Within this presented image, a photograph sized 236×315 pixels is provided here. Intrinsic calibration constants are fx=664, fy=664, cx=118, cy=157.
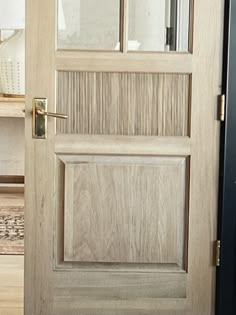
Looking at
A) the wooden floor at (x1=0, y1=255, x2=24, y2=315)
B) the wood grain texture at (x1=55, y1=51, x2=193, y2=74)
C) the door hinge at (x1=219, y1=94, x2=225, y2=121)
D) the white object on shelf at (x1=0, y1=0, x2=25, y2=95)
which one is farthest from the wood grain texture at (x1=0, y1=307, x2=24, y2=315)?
the white object on shelf at (x1=0, y1=0, x2=25, y2=95)

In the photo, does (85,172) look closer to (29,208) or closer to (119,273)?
(29,208)

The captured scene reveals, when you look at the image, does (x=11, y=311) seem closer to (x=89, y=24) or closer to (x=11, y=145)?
(x=89, y=24)

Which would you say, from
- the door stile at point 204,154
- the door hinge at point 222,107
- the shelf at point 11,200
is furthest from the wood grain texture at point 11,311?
the shelf at point 11,200

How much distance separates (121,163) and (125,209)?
0.17 m

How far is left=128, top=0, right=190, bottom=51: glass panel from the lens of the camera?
239 cm

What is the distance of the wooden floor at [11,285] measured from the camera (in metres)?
2.89

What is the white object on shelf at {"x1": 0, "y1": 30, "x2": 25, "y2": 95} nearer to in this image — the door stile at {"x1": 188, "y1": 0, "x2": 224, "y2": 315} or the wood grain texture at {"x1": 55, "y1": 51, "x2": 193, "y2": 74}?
the wood grain texture at {"x1": 55, "y1": 51, "x2": 193, "y2": 74}

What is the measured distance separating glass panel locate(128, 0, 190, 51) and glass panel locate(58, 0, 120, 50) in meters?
0.06

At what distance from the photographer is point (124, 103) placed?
2410 millimetres

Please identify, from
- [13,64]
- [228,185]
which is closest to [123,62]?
[228,185]

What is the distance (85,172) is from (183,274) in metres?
0.53

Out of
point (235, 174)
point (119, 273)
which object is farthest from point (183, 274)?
point (235, 174)

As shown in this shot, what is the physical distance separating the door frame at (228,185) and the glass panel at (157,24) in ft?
0.52

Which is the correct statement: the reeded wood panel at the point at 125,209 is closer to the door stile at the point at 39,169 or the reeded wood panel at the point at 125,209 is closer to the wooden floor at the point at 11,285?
the door stile at the point at 39,169
